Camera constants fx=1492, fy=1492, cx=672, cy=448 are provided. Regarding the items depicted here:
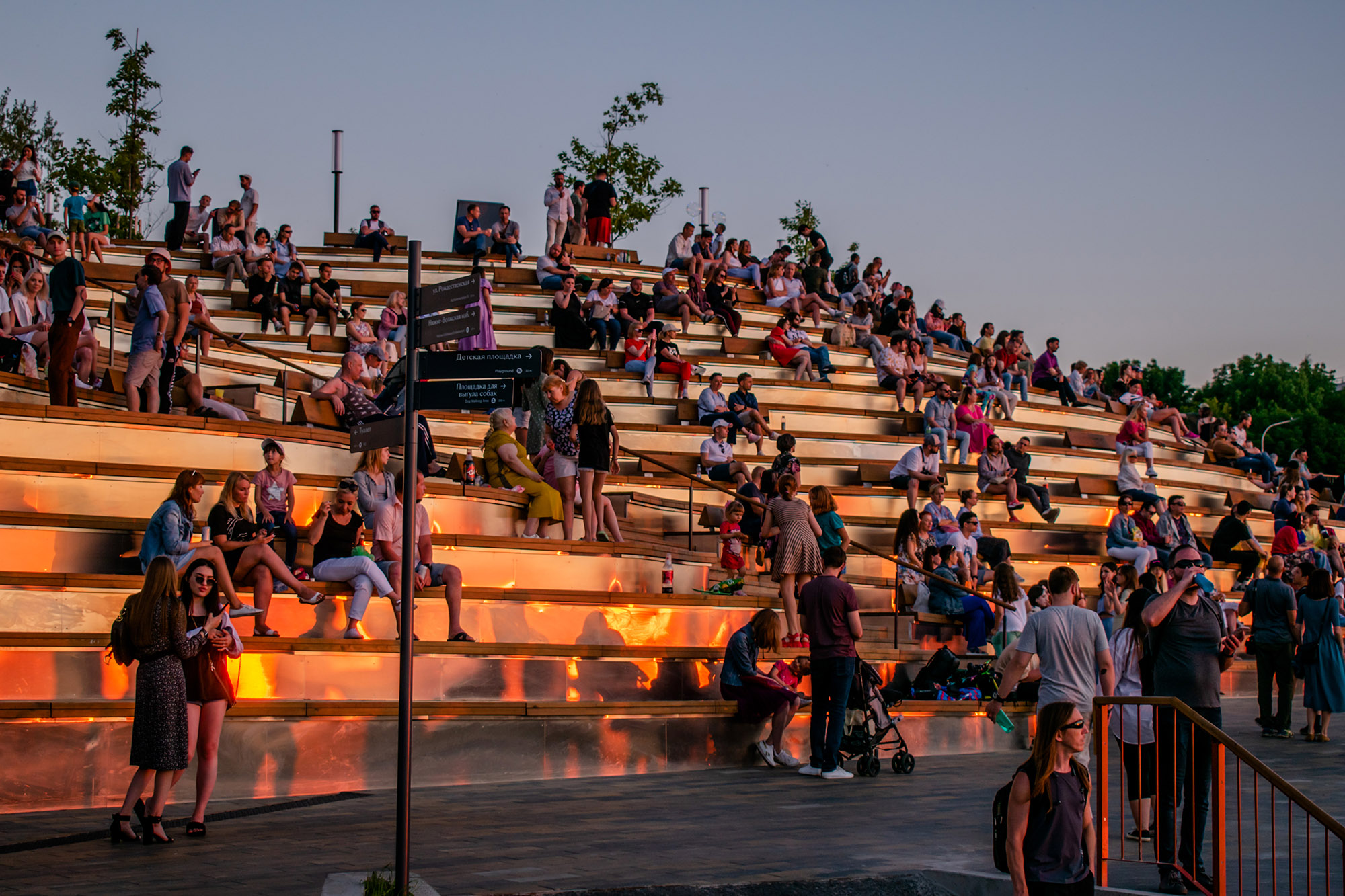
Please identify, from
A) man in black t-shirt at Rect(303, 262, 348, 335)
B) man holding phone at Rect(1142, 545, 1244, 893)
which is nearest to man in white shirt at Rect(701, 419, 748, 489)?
man in black t-shirt at Rect(303, 262, 348, 335)

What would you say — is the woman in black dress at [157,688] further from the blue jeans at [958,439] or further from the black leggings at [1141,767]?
the blue jeans at [958,439]

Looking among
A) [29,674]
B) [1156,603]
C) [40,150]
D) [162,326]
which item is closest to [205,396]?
[162,326]

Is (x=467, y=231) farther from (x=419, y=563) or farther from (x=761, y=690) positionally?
(x=761, y=690)

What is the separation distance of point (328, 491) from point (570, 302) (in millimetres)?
10927

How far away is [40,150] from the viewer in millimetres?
42625

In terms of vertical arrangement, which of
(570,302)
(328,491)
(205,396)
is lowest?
(328,491)

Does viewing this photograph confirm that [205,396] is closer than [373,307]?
Yes

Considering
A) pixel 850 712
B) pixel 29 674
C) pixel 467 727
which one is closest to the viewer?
pixel 29 674

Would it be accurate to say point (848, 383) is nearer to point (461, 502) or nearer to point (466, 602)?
point (461, 502)

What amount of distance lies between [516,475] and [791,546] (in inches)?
123

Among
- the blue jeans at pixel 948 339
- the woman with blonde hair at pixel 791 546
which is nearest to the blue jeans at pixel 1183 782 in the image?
the woman with blonde hair at pixel 791 546

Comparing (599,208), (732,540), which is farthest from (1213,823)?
(599,208)

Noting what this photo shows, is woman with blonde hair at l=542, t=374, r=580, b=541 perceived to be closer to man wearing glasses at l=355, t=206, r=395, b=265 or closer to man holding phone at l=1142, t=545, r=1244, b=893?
man holding phone at l=1142, t=545, r=1244, b=893

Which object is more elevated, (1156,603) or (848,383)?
(848,383)
